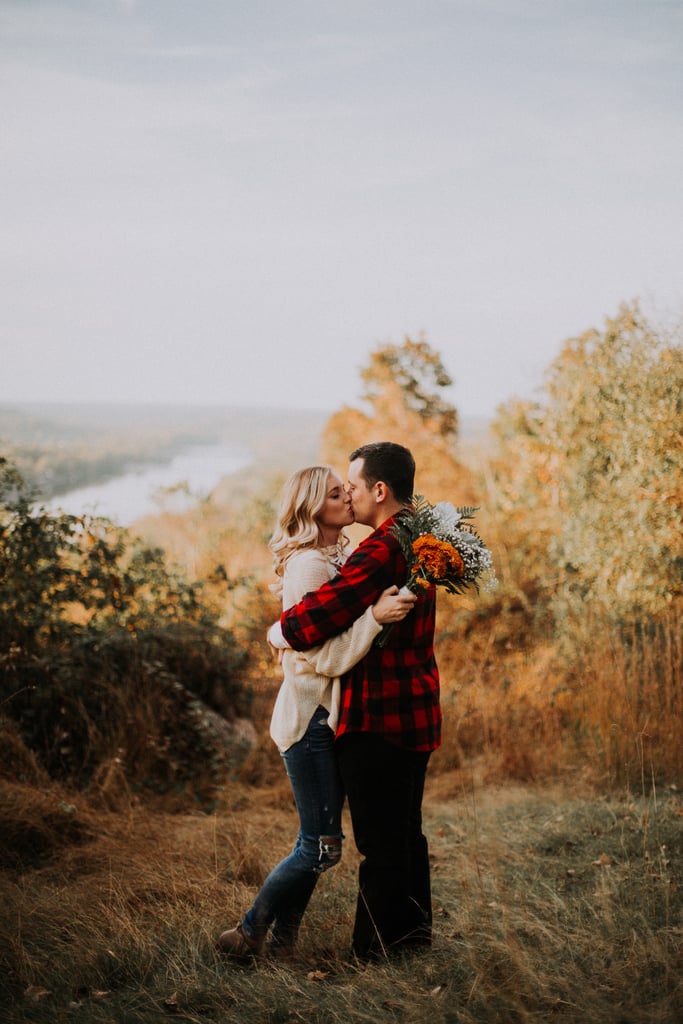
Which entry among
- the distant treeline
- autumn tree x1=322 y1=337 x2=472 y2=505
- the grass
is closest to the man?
the grass

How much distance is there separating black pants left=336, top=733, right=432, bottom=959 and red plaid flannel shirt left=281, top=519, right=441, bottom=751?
0.24ft

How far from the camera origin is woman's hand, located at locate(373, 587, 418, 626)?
2463mm

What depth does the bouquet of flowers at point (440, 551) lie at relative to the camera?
8.06ft

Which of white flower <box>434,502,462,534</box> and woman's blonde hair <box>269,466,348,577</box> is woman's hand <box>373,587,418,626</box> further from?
woman's blonde hair <box>269,466,348,577</box>

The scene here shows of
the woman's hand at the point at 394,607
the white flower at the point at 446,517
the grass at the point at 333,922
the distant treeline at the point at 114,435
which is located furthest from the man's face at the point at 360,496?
the distant treeline at the point at 114,435

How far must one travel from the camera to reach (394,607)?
8.07ft

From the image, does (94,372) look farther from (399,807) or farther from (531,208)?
(399,807)

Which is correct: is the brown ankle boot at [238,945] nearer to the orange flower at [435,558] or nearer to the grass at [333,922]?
the grass at [333,922]

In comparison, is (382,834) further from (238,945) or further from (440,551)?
(440,551)

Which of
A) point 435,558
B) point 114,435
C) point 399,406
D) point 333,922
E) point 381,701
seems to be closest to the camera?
point 435,558

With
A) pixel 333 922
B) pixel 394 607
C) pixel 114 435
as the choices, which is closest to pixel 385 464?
pixel 394 607

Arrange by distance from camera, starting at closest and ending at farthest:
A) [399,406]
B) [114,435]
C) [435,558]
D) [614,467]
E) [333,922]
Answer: [435,558], [333,922], [614,467], [399,406], [114,435]

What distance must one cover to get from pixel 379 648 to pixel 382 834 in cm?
64

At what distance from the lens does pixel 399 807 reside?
2645mm
